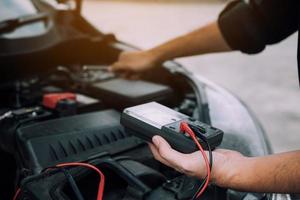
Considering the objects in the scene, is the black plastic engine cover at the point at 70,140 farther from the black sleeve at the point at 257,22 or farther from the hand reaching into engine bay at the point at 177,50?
the black sleeve at the point at 257,22

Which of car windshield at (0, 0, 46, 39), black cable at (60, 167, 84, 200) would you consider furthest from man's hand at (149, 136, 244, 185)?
car windshield at (0, 0, 46, 39)

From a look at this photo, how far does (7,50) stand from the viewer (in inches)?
50.1

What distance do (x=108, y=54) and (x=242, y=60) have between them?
3.66 meters

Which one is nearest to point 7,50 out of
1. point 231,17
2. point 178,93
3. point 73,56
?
point 73,56

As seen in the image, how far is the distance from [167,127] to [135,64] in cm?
68

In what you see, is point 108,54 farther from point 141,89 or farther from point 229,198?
point 229,198

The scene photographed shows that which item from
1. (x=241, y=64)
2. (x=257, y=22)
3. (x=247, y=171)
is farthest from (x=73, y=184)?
(x=241, y=64)

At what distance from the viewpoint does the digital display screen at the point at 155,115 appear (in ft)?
2.49

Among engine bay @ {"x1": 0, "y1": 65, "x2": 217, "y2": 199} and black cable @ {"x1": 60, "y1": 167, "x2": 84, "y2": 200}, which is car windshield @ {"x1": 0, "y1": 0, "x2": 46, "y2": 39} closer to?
engine bay @ {"x1": 0, "y1": 65, "x2": 217, "y2": 199}

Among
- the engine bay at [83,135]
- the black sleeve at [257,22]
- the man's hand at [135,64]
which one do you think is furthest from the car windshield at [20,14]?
the black sleeve at [257,22]

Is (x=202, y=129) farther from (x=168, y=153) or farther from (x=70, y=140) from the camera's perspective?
(x=70, y=140)

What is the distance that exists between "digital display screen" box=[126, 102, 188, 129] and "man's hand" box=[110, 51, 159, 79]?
1.73ft

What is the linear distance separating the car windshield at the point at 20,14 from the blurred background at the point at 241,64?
1.55ft

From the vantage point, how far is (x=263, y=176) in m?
0.69
